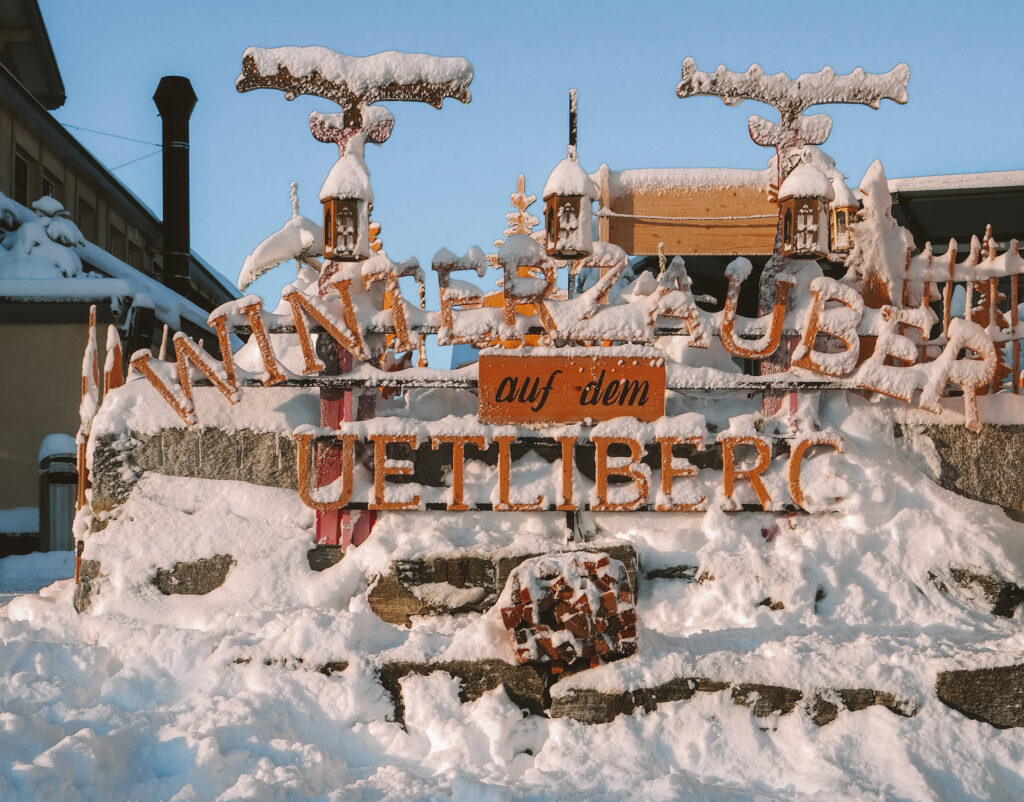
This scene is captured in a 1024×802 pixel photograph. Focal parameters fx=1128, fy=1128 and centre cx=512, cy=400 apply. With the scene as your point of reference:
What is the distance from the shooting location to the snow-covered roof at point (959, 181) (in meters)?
17.8

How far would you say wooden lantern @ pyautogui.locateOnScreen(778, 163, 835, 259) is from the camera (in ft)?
29.7

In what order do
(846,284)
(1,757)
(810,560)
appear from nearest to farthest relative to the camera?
(1,757), (810,560), (846,284)

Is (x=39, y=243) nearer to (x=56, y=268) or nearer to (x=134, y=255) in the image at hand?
(x=56, y=268)

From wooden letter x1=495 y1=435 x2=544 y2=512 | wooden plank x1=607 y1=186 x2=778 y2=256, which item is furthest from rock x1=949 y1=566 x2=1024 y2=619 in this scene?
wooden plank x1=607 y1=186 x2=778 y2=256

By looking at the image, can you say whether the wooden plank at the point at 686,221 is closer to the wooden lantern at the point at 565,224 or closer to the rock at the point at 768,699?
the wooden lantern at the point at 565,224

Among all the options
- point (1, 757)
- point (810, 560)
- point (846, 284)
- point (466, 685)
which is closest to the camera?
point (1, 757)

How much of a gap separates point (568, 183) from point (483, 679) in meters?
3.85

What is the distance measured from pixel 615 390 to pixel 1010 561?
3.22 m

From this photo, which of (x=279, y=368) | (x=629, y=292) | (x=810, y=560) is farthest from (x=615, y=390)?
(x=279, y=368)

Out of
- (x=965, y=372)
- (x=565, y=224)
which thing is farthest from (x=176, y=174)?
(x=965, y=372)

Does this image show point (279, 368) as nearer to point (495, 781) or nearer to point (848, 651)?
point (495, 781)

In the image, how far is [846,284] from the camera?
30.8 ft

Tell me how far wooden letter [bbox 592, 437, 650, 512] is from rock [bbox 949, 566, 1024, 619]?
7.99 ft

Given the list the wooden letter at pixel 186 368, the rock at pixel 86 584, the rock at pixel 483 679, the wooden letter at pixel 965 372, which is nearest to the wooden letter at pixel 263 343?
the wooden letter at pixel 186 368
